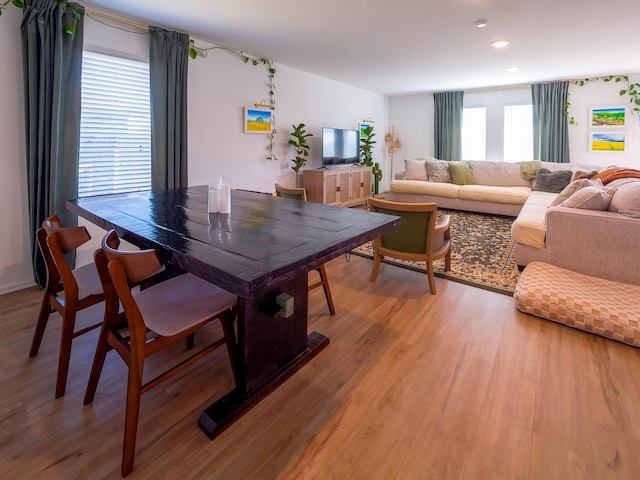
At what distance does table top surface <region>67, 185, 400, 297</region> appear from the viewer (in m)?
1.09

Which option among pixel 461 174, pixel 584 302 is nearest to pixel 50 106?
pixel 584 302

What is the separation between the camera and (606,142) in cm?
566

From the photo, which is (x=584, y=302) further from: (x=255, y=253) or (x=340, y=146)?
(x=340, y=146)

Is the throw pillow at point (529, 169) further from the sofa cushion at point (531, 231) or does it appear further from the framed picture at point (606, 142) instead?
the sofa cushion at point (531, 231)

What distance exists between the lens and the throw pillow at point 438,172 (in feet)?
19.8

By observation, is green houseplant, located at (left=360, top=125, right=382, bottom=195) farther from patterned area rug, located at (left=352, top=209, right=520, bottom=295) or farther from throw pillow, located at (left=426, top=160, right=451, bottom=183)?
patterned area rug, located at (left=352, top=209, right=520, bottom=295)

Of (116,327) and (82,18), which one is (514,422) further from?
(82,18)

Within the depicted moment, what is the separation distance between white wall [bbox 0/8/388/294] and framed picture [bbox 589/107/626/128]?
386 cm

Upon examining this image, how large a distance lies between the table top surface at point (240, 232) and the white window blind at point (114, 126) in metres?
0.93

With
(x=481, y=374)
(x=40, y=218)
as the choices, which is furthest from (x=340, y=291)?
(x=40, y=218)

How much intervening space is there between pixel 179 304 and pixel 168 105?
2542mm

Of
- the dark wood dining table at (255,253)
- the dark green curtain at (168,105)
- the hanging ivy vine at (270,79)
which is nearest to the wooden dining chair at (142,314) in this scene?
the dark wood dining table at (255,253)

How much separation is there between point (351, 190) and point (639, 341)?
4341mm

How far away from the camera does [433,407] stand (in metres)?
1.50
